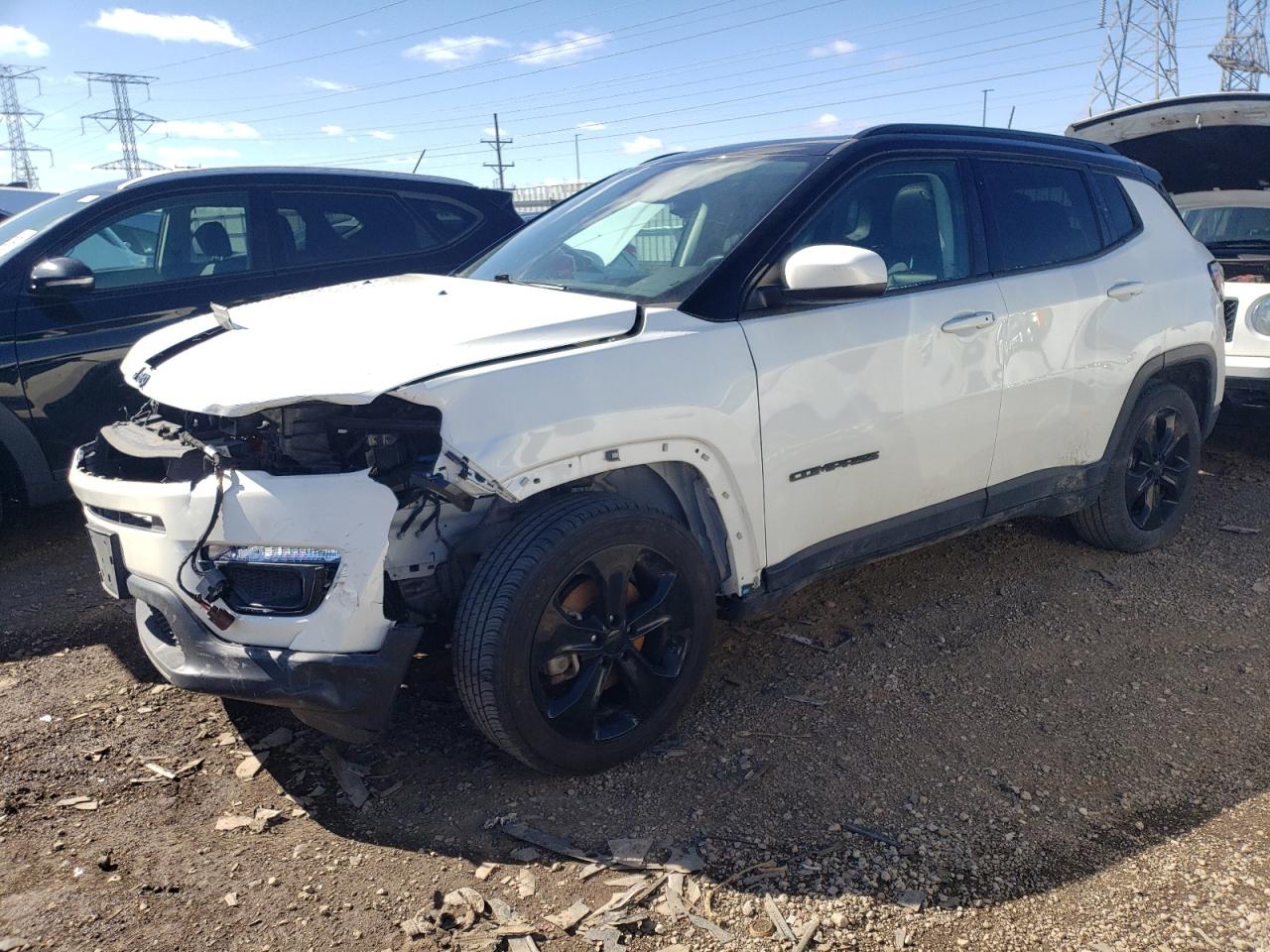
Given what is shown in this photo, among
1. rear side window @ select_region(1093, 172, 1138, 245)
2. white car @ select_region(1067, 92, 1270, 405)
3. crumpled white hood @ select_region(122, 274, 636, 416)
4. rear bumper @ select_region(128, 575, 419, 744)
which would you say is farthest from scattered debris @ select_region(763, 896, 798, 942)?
white car @ select_region(1067, 92, 1270, 405)

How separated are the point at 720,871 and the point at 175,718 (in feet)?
6.41

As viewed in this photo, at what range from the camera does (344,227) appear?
5758 millimetres

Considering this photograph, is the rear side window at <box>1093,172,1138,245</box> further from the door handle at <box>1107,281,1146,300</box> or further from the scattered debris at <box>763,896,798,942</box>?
the scattered debris at <box>763,896,798,942</box>

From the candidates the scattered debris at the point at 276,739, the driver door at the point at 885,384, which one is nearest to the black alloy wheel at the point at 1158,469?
the driver door at the point at 885,384

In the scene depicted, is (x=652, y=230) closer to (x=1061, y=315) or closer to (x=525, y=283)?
(x=525, y=283)

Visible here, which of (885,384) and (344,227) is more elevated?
(344,227)

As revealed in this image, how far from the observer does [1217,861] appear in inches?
103

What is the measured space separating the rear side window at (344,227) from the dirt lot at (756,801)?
A: 7.97ft

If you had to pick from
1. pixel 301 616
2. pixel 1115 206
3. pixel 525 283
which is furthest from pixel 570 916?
pixel 1115 206

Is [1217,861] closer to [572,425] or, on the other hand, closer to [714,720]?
[714,720]

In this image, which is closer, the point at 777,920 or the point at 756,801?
the point at 777,920

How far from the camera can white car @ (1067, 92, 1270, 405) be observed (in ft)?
19.0

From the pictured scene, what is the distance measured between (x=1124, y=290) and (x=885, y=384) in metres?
1.54

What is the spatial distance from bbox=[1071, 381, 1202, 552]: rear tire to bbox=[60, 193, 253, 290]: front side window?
4.55 metres
